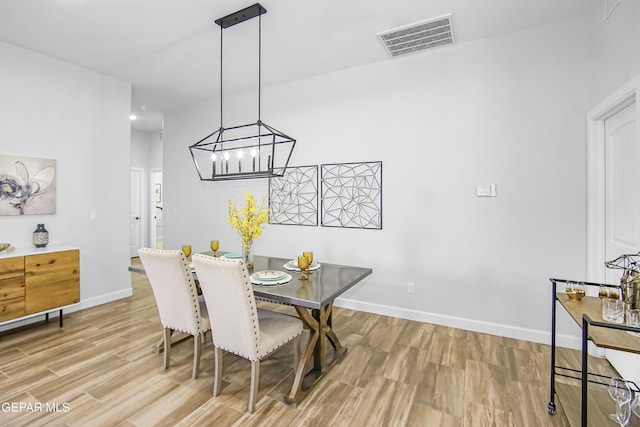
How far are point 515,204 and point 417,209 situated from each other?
903 millimetres

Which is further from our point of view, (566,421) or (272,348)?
(272,348)

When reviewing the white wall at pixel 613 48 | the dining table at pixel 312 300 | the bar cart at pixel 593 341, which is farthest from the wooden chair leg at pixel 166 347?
the white wall at pixel 613 48

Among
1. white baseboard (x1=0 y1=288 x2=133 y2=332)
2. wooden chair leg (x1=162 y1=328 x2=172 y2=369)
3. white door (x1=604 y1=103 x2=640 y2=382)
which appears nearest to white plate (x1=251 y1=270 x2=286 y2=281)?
wooden chair leg (x1=162 y1=328 x2=172 y2=369)

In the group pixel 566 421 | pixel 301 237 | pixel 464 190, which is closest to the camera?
pixel 566 421

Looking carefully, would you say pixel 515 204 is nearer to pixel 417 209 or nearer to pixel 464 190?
pixel 464 190

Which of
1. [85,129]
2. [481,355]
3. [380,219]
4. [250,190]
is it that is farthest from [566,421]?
[85,129]

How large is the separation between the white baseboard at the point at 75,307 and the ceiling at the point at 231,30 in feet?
9.02

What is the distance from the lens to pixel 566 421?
1.82m

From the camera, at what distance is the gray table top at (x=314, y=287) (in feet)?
6.27

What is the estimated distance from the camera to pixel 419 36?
3.00 m

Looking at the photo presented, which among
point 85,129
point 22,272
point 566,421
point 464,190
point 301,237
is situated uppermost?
point 85,129

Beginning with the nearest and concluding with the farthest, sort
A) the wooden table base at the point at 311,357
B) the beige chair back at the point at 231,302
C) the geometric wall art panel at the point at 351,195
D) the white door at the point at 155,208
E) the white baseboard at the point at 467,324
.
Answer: the beige chair back at the point at 231,302, the wooden table base at the point at 311,357, the white baseboard at the point at 467,324, the geometric wall art panel at the point at 351,195, the white door at the point at 155,208

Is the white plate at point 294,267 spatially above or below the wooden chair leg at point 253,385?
above

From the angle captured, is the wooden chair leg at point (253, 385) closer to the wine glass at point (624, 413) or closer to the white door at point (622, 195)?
the wine glass at point (624, 413)
